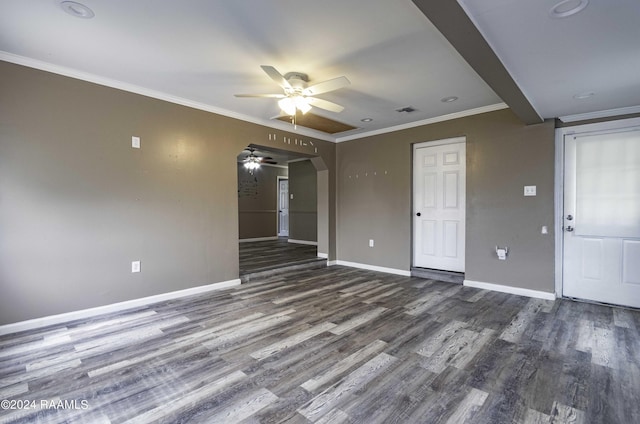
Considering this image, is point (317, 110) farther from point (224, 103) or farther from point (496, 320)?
point (496, 320)

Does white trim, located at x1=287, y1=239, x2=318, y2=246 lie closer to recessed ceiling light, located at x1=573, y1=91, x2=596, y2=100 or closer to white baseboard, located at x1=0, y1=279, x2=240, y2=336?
white baseboard, located at x1=0, y1=279, x2=240, y2=336

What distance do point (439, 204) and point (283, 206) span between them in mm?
6298

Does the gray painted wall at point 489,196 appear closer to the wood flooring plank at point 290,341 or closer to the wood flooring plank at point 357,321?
the wood flooring plank at point 357,321

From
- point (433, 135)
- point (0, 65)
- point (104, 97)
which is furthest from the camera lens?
point (433, 135)

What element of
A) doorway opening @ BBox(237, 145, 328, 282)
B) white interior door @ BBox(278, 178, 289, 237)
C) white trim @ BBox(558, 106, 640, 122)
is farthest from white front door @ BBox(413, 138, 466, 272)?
white interior door @ BBox(278, 178, 289, 237)

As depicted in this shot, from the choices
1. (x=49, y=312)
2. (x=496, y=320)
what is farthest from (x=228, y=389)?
(x=496, y=320)

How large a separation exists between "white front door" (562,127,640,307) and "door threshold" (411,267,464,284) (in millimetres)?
1273

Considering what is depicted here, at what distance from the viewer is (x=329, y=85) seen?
279cm

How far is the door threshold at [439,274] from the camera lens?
15.1 ft

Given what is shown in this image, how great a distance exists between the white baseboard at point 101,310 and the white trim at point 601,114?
5.15 m

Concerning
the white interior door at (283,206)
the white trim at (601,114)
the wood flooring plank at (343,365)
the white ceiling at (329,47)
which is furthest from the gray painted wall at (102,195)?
the white interior door at (283,206)

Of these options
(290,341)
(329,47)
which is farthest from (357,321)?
(329,47)

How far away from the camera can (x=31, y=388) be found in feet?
6.49

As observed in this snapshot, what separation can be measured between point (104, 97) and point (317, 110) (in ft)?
8.39
